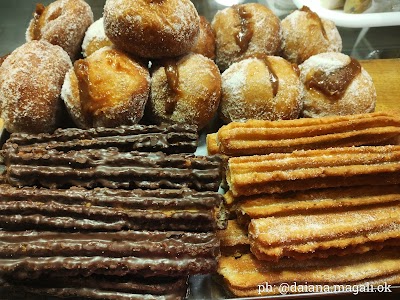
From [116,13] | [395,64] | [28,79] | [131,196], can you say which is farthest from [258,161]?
[395,64]

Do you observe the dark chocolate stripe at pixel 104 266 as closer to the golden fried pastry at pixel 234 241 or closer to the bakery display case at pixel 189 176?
the bakery display case at pixel 189 176

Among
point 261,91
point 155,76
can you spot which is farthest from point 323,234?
point 155,76

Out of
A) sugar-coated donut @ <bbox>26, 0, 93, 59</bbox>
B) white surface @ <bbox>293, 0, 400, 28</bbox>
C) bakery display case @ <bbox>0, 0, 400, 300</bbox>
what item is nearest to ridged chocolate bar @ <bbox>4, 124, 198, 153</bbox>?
bakery display case @ <bbox>0, 0, 400, 300</bbox>

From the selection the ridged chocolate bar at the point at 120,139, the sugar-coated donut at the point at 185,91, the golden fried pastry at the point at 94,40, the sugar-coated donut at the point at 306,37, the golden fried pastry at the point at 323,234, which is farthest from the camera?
the sugar-coated donut at the point at 306,37

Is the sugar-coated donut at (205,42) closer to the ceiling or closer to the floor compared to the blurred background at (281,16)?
closer to the ceiling

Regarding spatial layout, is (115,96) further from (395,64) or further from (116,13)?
(395,64)

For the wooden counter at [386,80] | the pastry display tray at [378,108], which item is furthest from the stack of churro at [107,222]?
the wooden counter at [386,80]
